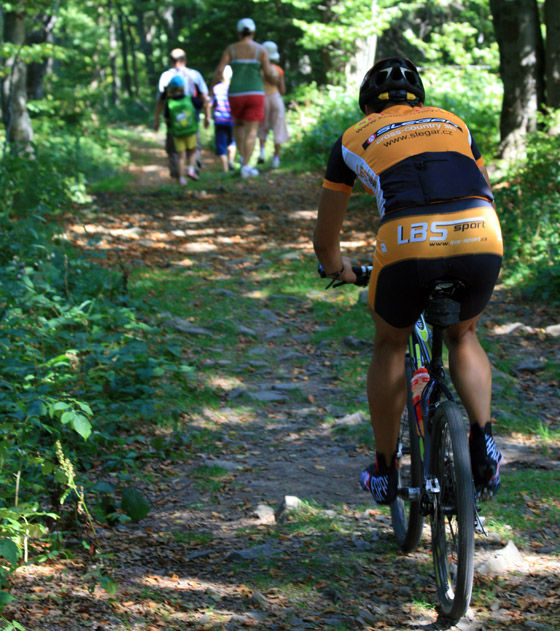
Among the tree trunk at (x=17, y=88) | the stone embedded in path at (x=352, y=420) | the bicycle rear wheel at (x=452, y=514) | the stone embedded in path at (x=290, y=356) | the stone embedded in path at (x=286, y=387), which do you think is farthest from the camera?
the tree trunk at (x=17, y=88)

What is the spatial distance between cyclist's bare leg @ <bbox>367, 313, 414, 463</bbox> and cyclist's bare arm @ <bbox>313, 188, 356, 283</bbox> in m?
0.41

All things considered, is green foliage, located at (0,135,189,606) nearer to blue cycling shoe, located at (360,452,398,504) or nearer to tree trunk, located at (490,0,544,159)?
blue cycling shoe, located at (360,452,398,504)

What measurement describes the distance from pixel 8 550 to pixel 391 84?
2.46 m

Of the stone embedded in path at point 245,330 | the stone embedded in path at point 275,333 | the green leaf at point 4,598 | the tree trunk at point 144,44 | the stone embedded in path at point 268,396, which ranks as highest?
the tree trunk at point 144,44

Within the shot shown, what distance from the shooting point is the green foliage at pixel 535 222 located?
317 inches

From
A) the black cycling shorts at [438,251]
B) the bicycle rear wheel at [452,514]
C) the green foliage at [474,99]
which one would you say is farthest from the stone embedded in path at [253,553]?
the green foliage at [474,99]

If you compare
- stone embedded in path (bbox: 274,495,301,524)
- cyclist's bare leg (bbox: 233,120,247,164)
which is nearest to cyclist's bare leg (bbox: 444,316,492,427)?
stone embedded in path (bbox: 274,495,301,524)

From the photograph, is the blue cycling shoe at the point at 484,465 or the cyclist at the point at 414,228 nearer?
the cyclist at the point at 414,228

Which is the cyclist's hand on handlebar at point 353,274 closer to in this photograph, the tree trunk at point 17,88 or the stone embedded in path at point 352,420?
the stone embedded in path at point 352,420

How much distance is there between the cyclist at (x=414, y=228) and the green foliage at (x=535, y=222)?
16.7ft

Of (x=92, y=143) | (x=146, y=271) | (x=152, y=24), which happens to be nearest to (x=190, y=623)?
(x=146, y=271)

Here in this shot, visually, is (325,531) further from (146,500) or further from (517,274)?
(517,274)

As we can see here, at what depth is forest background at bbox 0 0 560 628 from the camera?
419 centimetres

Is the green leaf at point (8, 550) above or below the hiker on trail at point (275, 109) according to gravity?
below
